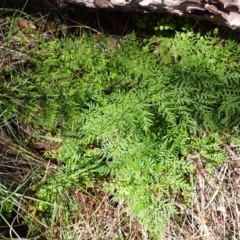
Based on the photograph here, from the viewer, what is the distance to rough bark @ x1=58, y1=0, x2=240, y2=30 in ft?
6.35

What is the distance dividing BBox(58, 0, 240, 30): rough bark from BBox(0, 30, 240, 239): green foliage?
124 millimetres

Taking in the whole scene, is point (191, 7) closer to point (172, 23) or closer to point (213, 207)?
point (172, 23)

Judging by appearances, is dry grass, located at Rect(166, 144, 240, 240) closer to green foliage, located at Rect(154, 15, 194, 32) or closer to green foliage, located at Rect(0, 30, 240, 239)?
green foliage, located at Rect(0, 30, 240, 239)

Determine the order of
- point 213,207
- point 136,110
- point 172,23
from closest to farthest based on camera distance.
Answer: point 136,110, point 213,207, point 172,23

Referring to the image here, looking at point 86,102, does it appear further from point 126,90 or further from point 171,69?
point 171,69

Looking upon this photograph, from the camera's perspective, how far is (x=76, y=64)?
6.97ft

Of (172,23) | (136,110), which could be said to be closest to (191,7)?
(172,23)

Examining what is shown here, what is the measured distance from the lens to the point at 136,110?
196 cm

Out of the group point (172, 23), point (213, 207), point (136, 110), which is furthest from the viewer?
point (172, 23)

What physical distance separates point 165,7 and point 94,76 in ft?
1.35

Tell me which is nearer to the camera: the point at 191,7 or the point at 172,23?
the point at 191,7

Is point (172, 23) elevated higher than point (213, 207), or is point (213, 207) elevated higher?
point (172, 23)

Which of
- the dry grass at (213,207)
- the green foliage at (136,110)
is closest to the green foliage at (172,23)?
the green foliage at (136,110)

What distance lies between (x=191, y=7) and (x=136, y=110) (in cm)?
47
